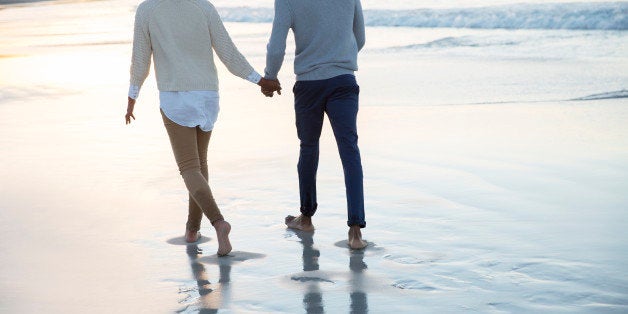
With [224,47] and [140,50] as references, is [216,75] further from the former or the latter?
[140,50]

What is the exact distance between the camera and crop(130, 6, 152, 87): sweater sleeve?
5215mm

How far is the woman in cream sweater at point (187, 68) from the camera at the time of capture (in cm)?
520

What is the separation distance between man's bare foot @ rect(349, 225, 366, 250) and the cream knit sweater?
1.09 meters

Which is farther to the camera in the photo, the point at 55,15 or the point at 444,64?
the point at 55,15

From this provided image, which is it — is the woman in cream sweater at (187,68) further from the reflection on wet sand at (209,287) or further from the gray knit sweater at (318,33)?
the gray knit sweater at (318,33)

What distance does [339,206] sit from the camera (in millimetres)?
6430

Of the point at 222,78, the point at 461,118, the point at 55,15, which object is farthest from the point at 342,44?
the point at 55,15

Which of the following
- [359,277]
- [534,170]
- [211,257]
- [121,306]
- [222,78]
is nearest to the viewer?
[121,306]

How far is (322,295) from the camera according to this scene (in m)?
4.51

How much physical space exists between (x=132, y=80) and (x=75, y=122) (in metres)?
5.38

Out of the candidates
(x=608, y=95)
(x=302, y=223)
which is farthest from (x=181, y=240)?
(x=608, y=95)

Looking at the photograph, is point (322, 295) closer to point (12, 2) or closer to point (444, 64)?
point (444, 64)

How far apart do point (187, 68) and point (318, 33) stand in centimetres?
75

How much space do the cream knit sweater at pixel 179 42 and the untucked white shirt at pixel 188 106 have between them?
0.04m
